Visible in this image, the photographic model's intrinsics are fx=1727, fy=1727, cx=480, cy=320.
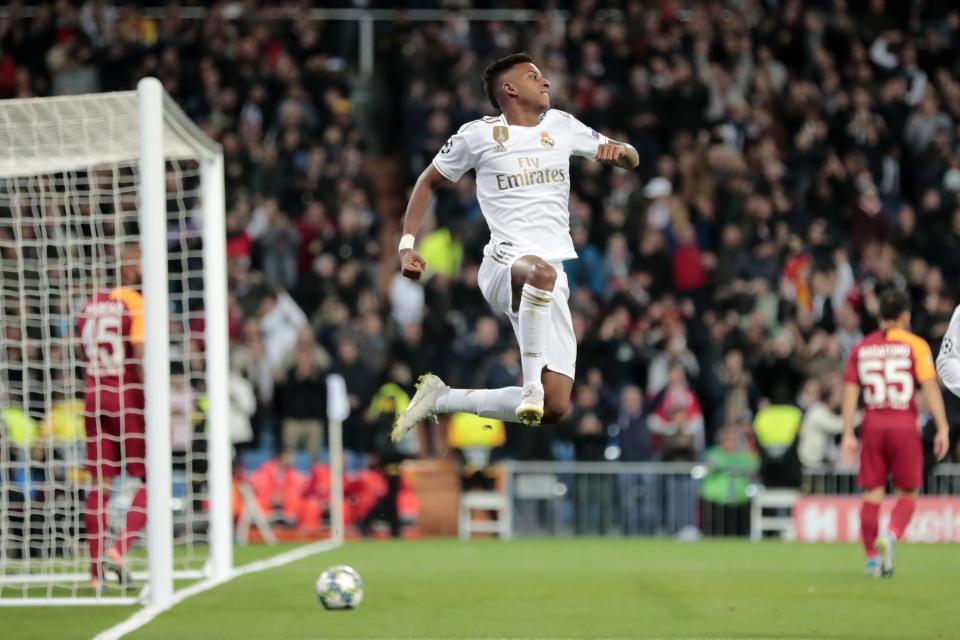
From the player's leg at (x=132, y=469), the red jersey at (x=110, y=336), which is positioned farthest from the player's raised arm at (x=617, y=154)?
the player's leg at (x=132, y=469)

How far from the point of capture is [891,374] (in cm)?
1408

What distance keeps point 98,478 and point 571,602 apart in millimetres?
3589

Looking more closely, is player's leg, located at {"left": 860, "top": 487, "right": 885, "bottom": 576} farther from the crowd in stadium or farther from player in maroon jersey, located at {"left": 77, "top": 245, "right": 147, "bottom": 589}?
player in maroon jersey, located at {"left": 77, "top": 245, "right": 147, "bottom": 589}

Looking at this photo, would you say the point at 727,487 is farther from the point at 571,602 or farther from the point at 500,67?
the point at 500,67

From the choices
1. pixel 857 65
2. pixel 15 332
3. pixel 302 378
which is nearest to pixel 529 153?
pixel 15 332

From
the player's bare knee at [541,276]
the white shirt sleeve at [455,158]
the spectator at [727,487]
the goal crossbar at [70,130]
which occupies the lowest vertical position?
the spectator at [727,487]

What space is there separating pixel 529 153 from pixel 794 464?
11082 millimetres

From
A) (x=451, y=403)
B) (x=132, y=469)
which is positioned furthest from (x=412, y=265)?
(x=132, y=469)

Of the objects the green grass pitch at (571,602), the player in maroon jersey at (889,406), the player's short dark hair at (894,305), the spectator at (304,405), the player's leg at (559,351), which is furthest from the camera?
the spectator at (304,405)

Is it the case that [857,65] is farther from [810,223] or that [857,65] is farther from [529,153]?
[529,153]

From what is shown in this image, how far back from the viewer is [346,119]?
2462 cm

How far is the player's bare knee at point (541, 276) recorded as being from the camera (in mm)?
9445

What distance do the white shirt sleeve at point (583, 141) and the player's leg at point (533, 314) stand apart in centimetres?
76

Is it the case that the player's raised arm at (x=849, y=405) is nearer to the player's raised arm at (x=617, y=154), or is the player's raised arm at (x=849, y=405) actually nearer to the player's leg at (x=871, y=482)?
the player's leg at (x=871, y=482)
